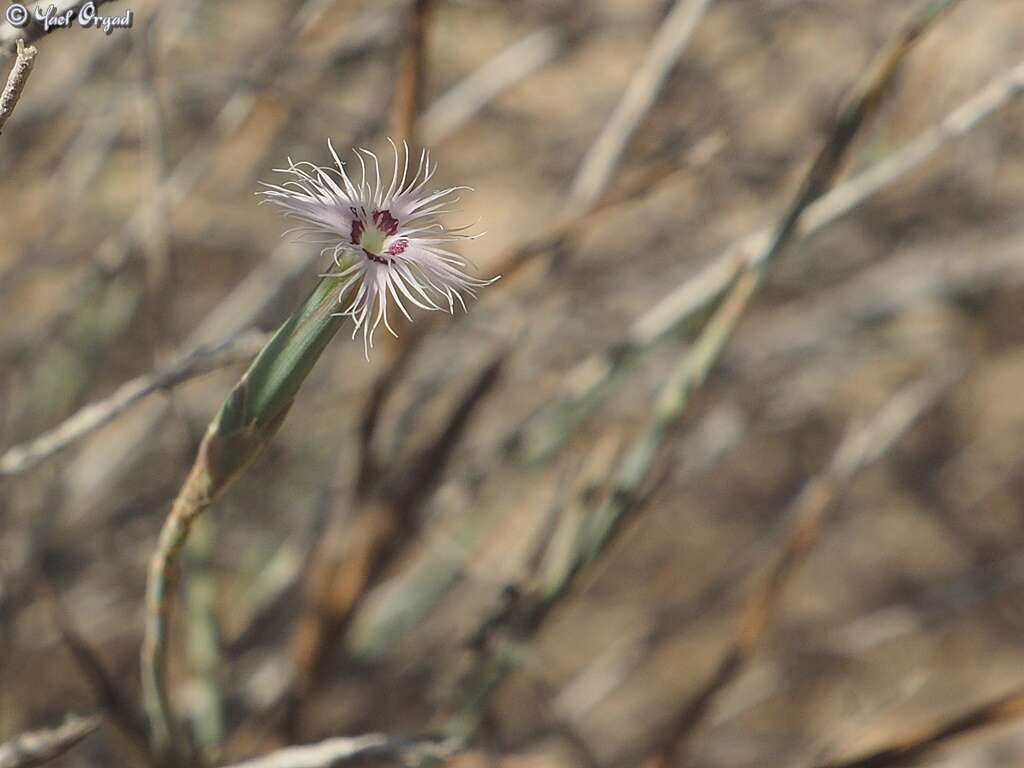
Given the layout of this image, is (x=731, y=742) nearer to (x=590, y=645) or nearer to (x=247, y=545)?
(x=590, y=645)

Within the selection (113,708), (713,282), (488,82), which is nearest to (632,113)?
(713,282)

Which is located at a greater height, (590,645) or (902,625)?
(590,645)

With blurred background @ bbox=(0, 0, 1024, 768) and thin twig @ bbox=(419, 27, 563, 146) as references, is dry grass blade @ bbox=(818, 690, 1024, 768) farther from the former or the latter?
thin twig @ bbox=(419, 27, 563, 146)

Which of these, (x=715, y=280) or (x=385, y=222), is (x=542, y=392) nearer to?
(x=715, y=280)

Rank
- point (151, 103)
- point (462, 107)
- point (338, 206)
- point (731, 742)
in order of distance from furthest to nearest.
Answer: point (731, 742) → point (462, 107) → point (151, 103) → point (338, 206)

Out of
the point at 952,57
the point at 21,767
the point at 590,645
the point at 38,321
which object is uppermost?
the point at 38,321

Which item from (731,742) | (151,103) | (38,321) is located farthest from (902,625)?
(38,321)

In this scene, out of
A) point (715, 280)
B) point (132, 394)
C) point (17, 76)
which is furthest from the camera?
point (715, 280)
